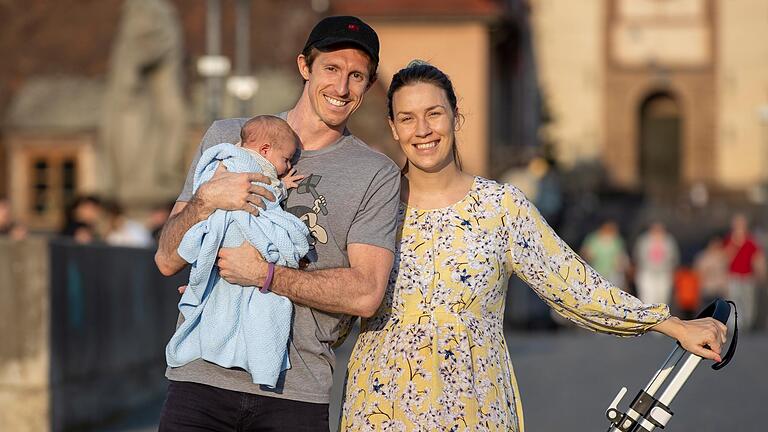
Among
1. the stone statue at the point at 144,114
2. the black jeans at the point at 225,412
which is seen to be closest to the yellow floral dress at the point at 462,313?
the black jeans at the point at 225,412

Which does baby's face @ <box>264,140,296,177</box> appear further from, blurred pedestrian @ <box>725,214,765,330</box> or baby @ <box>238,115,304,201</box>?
blurred pedestrian @ <box>725,214,765,330</box>

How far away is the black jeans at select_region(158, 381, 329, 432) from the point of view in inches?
206

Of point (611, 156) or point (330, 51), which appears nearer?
point (330, 51)

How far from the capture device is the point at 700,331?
5.69 m

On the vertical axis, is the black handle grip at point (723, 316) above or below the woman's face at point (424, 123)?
below

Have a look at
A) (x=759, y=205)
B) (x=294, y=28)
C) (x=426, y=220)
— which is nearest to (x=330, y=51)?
(x=426, y=220)

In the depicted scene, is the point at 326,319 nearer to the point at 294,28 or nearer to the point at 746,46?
the point at 294,28

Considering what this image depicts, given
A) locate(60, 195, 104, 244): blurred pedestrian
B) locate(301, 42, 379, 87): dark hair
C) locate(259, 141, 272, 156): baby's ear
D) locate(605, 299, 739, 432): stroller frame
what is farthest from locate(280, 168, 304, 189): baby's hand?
locate(60, 195, 104, 244): blurred pedestrian

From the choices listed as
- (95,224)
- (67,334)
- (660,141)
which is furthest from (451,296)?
(660,141)

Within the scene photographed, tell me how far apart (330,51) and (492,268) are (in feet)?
2.81

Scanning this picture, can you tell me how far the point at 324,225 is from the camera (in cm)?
543

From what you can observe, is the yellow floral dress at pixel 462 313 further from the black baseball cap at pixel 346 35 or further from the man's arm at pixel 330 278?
the black baseball cap at pixel 346 35

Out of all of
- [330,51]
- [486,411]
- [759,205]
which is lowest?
[759,205]

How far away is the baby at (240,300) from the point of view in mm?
5207
